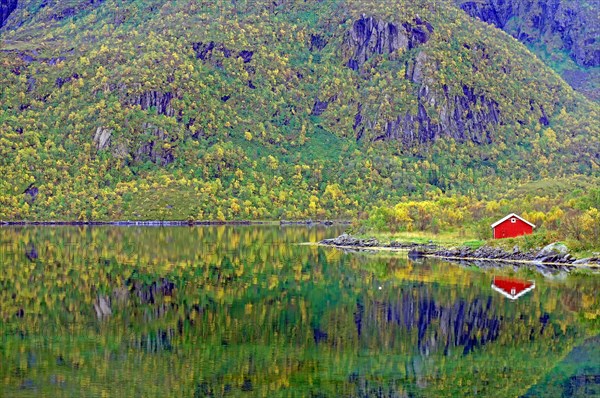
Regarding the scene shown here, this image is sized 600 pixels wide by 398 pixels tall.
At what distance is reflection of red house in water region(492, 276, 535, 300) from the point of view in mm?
68750

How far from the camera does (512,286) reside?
7381cm

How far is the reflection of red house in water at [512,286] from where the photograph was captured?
68.8m

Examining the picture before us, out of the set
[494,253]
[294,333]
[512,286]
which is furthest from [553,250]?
[294,333]

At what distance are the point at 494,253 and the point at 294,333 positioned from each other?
51.7m

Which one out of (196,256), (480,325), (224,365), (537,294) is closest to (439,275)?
(537,294)

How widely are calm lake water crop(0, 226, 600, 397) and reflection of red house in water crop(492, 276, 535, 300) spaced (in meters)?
1.20

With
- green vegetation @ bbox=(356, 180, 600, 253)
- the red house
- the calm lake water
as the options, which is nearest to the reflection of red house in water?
the calm lake water

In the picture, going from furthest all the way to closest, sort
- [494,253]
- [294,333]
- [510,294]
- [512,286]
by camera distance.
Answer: [494,253] < [512,286] < [510,294] < [294,333]

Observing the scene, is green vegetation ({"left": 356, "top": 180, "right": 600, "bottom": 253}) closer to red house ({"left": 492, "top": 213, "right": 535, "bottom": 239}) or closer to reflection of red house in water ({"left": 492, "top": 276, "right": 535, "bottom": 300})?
red house ({"left": 492, "top": 213, "right": 535, "bottom": 239})

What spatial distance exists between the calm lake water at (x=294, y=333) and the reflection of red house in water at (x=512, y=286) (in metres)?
1.20

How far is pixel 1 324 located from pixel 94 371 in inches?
575

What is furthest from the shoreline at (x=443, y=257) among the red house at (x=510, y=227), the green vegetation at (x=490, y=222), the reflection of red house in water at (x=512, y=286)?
the reflection of red house in water at (x=512, y=286)

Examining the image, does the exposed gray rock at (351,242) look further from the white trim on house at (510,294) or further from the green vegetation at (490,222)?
the white trim on house at (510,294)

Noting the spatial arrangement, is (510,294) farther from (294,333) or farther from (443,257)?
(443,257)
